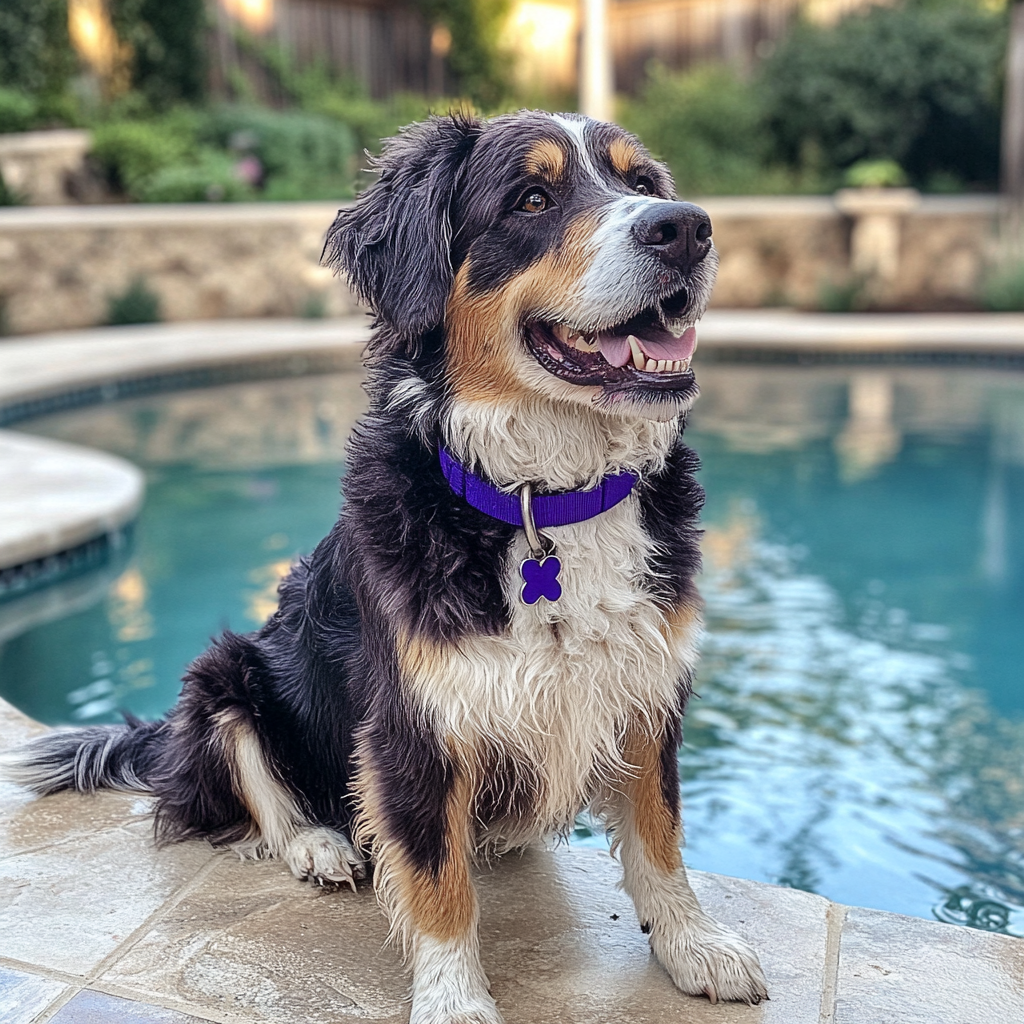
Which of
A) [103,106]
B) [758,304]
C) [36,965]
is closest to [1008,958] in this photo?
[36,965]

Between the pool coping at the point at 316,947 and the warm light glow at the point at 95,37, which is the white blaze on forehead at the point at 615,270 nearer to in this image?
the pool coping at the point at 316,947

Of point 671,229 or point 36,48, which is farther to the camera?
point 36,48

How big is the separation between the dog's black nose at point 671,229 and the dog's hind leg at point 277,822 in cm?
146

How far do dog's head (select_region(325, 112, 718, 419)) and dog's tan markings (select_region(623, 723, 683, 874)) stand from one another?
0.78m

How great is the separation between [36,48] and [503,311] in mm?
16065

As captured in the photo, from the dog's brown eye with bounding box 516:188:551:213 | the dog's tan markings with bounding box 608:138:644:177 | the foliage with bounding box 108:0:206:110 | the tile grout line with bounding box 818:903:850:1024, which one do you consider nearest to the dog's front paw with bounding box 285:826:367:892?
the tile grout line with bounding box 818:903:850:1024

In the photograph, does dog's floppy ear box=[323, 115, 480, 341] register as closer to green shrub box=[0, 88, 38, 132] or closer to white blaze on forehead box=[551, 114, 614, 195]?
white blaze on forehead box=[551, 114, 614, 195]

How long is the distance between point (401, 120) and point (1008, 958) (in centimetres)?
1905

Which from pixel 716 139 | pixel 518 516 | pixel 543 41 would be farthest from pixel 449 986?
pixel 543 41

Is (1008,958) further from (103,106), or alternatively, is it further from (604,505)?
(103,106)

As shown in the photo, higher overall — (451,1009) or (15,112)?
(15,112)

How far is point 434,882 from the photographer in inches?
92.0

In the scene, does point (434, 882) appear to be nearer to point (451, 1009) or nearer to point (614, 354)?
point (451, 1009)

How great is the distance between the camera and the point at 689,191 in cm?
1720
